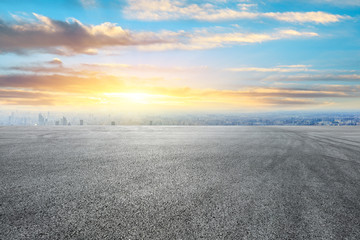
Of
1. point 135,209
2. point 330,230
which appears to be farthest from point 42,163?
point 330,230

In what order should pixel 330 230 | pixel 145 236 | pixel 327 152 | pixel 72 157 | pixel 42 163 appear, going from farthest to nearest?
pixel 327 152
pixel 72 157
pixel 42 163
pixel 330 230
pixel 145 236

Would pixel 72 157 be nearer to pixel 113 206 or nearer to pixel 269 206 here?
pixel 113 206

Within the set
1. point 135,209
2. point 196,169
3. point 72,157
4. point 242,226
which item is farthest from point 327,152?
point 72,157

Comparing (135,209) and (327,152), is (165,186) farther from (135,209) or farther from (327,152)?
(327,152)

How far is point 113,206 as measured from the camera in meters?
4.44

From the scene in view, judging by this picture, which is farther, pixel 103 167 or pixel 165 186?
pixel 103 167

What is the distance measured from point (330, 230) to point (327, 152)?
8555mm

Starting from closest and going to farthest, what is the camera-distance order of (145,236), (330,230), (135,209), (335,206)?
(145,236) → (330,230) → (135,209) → (335,206)

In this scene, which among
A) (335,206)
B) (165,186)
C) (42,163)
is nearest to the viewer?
(335,206)

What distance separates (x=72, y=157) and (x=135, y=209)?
6.05 metres

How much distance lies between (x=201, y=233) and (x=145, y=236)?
0.78 meters

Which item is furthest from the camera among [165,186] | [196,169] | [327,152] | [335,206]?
[327,152]

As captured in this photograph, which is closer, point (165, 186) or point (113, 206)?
point (113, 206)

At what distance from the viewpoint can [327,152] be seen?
36.1ft
